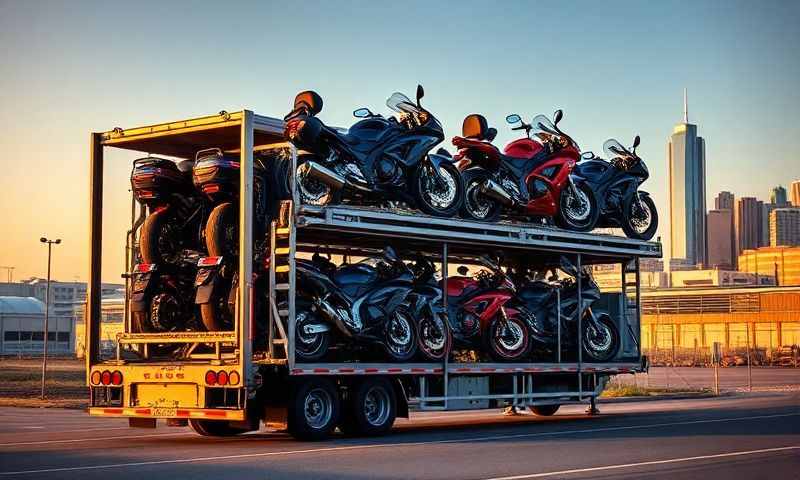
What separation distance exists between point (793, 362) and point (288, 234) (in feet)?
186

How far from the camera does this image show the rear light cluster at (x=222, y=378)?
16.5 meters

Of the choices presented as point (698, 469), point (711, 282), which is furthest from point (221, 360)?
point (711, 282)

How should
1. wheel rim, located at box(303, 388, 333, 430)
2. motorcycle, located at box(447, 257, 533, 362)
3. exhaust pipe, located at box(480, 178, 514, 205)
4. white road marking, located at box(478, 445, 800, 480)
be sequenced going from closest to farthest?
white road marking, located at box(478, 445, 800, 480), wheel rim, located at box(303, 388, 333, 430), motorcycle, located at box(447, 257, 533, 362), exhaust pipe, located at box(480, 178, 514, 205)

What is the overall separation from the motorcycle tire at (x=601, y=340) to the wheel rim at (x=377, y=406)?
5.71m

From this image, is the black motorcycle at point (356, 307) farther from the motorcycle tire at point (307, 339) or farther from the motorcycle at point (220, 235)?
the motorcycle at point (220, 235)

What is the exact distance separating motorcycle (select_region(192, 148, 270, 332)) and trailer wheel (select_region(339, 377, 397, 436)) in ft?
7.43

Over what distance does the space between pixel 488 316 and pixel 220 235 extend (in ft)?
18.7

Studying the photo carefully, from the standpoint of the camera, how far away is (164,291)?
18094 mm

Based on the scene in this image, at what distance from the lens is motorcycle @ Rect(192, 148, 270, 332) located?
56.5ft

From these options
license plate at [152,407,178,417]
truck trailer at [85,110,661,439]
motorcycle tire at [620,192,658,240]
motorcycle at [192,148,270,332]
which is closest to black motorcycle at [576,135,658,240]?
motorcycle tire at [620,192,658,240]

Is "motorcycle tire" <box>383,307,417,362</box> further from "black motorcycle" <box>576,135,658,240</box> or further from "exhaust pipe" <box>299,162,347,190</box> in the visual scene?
"black motorcycle" <box>576,135,658,240</box>

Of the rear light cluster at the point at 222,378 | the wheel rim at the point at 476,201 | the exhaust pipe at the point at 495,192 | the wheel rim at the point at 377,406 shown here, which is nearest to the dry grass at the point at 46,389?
the wheel rim at the point at 476,201

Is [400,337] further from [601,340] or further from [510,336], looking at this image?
[601,340]

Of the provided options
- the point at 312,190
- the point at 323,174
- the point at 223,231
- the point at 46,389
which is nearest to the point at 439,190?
the point at 323,174
